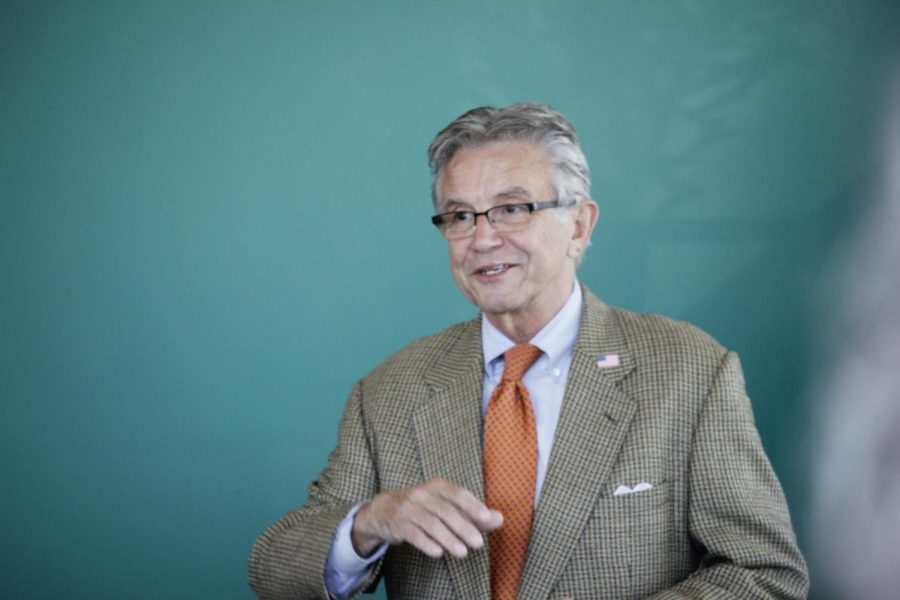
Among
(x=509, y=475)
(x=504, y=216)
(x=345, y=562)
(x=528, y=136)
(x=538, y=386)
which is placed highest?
(x=528, y=136)

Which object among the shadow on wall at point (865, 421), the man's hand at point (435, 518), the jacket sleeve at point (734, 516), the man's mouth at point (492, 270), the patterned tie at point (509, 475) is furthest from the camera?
the shadow on wall at point (865, 421)

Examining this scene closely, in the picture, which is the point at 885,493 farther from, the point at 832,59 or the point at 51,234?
the point at 51,234

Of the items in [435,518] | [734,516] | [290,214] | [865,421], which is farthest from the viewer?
[290,214]

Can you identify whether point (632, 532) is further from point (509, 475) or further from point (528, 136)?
point (528, 136)

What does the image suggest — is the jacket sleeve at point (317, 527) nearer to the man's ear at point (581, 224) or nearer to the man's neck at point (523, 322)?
the man's neck at point (523, 322)

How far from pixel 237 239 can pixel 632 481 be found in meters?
1.48

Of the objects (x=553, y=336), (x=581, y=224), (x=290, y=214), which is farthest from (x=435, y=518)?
(x=290, y=214)

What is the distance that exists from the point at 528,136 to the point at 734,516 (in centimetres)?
82

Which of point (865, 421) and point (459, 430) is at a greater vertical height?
point (459, 430)

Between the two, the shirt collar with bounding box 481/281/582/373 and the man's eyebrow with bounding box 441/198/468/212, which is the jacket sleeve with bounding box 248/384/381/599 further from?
the man's eyebrow with bounding box 441/198/468/212

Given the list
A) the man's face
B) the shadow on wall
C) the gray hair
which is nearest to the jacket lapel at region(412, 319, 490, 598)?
the man's face

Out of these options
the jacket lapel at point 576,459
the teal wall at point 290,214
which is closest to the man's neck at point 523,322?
the jacket lapel at point 576,459

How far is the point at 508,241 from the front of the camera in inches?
74.6

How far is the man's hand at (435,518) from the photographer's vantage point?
1543mm
